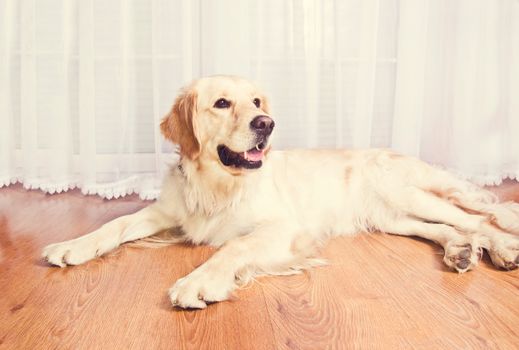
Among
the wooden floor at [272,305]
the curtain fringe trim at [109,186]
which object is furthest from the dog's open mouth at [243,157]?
the curtain fringe trim at [109,186]

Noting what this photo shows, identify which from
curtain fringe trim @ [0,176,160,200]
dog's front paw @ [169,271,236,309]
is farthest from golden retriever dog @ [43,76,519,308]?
curtain fringe trim @ [0,176,160,200]

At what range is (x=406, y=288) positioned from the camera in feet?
5.44

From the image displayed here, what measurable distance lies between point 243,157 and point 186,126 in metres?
0.27

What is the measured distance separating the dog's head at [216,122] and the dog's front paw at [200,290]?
0.55 meters

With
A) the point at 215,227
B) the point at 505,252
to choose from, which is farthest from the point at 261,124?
the point at 505,252

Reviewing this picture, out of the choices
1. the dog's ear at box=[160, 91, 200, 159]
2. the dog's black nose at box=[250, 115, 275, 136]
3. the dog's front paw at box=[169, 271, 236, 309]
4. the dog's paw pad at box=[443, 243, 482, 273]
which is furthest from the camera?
the dog's ear at box=[160, 91, 200, 159]

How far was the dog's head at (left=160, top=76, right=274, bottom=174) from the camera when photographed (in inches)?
77.9

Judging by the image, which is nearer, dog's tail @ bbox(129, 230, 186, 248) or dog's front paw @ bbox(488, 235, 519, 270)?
dog's front paw @ bbox(488, 235, 519, 270)

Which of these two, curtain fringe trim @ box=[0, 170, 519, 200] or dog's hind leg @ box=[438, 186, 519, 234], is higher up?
dog's hind leg @ box=[438, 186, 519, 234]

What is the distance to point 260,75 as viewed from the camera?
10.6 feet

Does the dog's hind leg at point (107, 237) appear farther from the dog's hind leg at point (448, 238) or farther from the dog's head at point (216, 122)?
the dog's hind leg at point (448, 238)

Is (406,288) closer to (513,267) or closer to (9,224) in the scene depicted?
(513,267)

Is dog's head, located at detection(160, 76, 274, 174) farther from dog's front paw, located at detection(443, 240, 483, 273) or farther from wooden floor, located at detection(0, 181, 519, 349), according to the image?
dog's front paw, located at detection(443, 240, 483, 273)

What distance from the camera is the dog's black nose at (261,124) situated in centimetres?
191
